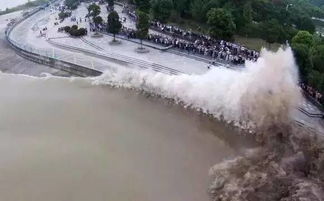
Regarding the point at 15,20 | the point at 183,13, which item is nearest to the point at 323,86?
the point at 183,13

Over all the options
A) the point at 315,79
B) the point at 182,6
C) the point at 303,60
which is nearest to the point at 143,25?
the point at 182,6

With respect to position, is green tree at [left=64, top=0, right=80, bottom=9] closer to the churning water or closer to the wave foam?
the churning water

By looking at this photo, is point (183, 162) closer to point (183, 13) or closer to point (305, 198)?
point (305, 198)

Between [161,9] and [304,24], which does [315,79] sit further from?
[304,24]

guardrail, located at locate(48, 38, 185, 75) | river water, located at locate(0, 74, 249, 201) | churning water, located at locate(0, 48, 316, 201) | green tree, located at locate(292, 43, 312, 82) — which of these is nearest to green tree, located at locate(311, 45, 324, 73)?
green tree, located at locate(292, 43, 312, 82)

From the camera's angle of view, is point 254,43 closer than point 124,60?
No

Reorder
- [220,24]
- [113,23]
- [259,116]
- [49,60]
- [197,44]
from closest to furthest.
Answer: [259,116], [220,24], [197,44], [49,60], [113,23]
